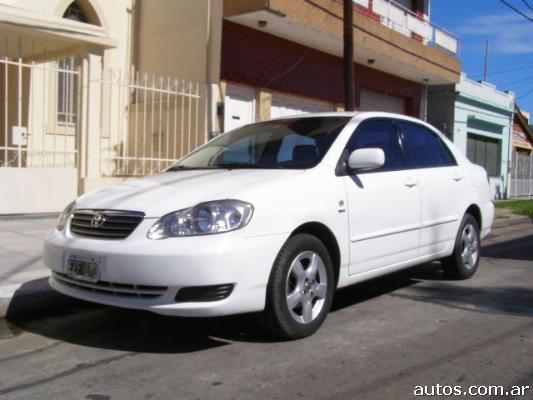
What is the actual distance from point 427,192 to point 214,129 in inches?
251

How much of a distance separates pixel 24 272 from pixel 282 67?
8.84 metres

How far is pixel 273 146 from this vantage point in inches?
195

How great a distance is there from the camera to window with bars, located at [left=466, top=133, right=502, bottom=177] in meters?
22.0

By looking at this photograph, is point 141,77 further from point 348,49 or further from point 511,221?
point 511,221

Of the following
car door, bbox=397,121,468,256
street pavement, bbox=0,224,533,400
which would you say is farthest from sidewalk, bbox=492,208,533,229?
A: street pavement, bbox=0,224,533,400

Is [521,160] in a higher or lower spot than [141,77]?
lower

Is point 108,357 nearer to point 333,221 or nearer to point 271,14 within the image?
point 333,221

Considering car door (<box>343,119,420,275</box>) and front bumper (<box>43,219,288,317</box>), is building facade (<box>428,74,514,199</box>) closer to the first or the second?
car door (<box>343,119,420,275</box>)

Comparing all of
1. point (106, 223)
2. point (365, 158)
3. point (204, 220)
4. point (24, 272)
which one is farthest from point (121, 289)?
point (24, 272)

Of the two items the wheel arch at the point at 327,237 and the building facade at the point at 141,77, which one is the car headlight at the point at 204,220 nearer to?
the wheel arch at the point at 327,237

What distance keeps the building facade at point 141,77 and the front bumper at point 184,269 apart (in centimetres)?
533

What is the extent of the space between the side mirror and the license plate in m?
2.01

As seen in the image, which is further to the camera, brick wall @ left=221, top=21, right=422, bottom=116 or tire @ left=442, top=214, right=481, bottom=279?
brick wall @ left=221, top=21, right=422, bottom=116

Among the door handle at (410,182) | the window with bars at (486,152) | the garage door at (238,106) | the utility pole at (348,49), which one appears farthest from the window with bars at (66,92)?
the window with bars at (486,152)
